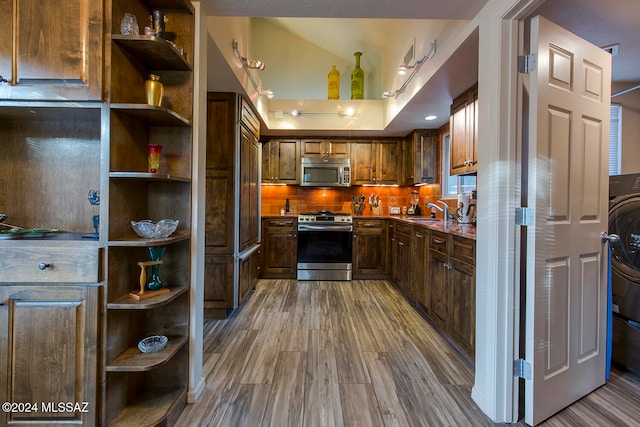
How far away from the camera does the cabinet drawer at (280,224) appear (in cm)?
400

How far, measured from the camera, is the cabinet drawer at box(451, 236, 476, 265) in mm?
1850

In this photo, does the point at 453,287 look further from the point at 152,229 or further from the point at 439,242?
the point at 152,229

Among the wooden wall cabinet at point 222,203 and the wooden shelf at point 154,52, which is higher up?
the wooden shelf at point 154,52

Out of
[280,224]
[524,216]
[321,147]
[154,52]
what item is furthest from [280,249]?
[524,216]

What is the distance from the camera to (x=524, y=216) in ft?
4.59

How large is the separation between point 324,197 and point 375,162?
3.27 ft

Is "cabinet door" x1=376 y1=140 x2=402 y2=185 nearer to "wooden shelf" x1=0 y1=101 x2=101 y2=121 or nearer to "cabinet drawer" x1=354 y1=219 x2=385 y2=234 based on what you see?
"cabinet drawer" x1=354 y1=219 x2=385 y2=234

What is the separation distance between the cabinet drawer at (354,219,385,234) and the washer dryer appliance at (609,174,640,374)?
239cm

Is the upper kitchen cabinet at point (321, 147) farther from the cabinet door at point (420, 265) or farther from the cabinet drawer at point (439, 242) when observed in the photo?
the cabinet drawer at point (439, 242)

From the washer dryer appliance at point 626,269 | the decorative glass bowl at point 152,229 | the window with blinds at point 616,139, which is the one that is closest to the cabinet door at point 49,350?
the decorative glass bowl at point 152,229

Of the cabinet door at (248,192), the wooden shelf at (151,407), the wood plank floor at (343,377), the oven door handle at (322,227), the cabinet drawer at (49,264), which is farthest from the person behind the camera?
the oven door handle at (322,227)

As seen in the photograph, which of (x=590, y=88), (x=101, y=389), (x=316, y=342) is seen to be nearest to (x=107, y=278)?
(x=101, y=389)

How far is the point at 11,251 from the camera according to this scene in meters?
1.19

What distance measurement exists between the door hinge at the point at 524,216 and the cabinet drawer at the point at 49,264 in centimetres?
197
